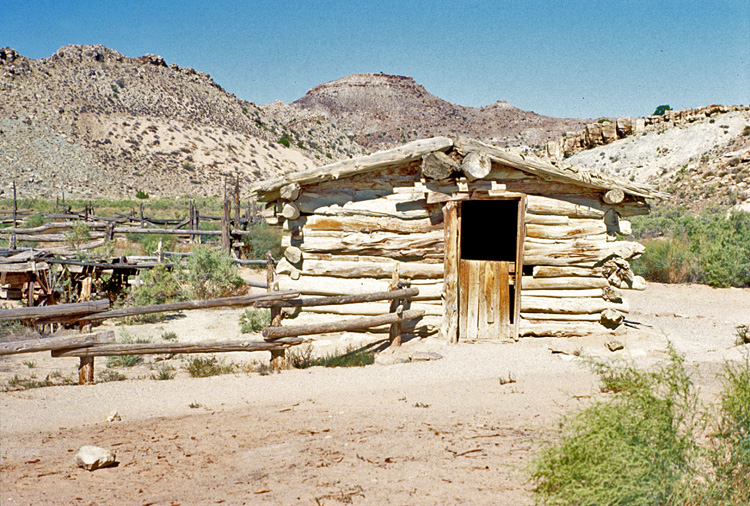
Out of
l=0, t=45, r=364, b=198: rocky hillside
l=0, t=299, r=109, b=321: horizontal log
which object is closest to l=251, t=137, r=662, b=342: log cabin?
l=0, t=299, r=109, b=321: horizontal log

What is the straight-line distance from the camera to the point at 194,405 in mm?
5766

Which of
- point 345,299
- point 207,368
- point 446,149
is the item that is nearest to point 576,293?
point 446,149

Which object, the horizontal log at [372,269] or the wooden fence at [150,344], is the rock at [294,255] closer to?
the horizontal log at [372,269]

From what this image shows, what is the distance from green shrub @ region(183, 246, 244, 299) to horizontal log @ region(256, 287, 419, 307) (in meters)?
5.06

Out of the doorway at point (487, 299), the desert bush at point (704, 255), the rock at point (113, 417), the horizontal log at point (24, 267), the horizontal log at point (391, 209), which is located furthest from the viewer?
the desert bush at point (704, 255)

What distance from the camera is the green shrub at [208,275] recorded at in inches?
493

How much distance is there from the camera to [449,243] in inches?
334

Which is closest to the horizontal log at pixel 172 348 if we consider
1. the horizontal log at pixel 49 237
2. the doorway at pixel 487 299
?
the doorway at pixel 487 299

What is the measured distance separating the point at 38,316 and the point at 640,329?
338 inches

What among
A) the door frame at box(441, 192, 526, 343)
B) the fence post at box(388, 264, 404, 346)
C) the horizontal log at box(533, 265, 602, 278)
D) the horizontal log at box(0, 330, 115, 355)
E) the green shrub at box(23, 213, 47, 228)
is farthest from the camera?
the green shrub at box(23, 213, 47, 228)

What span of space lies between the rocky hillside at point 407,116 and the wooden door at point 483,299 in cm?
7260

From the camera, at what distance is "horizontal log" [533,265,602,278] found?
8.65 metres

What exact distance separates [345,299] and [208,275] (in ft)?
19.4

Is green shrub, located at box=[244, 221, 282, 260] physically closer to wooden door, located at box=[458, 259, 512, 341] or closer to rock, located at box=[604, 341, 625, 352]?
wooden door, located at box=[458, 259, 512, 341]
